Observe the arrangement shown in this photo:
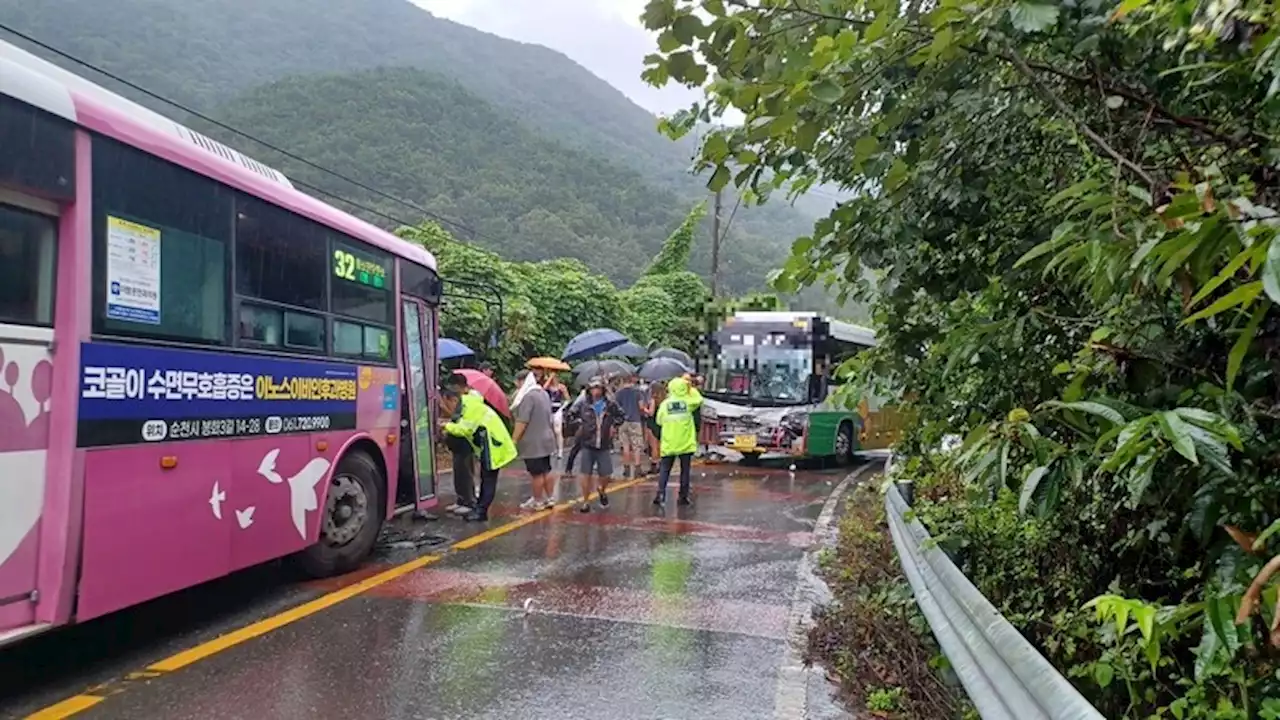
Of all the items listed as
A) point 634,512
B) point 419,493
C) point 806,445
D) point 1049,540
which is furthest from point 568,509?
point 1049,540

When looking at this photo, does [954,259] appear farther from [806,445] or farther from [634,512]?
[806,445]

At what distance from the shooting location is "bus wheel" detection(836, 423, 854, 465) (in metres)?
17.6

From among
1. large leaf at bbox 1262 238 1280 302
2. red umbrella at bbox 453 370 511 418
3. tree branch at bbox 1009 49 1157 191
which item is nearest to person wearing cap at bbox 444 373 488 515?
red umbrella at bbox 453 370 511 418

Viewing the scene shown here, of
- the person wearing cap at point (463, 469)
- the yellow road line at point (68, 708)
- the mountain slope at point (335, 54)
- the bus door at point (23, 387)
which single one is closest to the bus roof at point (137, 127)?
the bus door at point (23, 387)

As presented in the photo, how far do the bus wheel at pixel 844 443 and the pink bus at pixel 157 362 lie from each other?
11600mm

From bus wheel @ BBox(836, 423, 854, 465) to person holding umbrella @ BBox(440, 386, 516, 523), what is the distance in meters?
9.04

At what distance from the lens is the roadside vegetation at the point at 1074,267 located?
2.19 m

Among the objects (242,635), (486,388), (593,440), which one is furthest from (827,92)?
(593,440)

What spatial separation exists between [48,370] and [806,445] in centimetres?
1321

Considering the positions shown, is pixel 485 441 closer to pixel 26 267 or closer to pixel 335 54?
pixel 26 267

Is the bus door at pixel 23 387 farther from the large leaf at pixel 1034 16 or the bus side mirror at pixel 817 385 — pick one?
the bus side mirror at pixel 817 385

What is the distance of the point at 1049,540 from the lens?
3.98m

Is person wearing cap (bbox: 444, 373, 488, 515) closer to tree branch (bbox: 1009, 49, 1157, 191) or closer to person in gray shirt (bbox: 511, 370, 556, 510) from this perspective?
person in gray shirt (bbox: 511, 370, 556, 510)

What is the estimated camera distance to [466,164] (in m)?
57.8
